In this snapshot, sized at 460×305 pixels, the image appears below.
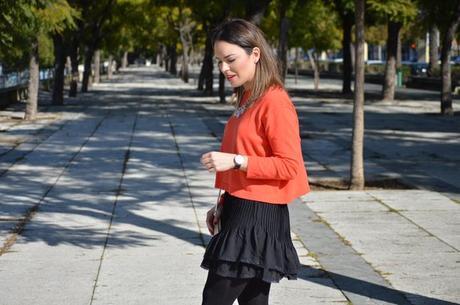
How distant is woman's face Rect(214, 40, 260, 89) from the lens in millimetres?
3736

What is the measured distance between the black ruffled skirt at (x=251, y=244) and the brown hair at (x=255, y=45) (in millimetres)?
477

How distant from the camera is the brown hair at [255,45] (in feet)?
12.2

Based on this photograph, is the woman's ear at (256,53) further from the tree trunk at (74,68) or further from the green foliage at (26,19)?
the tree trunk at (74,68)

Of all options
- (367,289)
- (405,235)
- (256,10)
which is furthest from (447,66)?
(367,289)

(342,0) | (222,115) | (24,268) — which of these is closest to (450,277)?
(24,268)

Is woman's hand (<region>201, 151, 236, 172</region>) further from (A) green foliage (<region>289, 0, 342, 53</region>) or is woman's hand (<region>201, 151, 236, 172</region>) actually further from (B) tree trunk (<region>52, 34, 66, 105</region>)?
(A) green foliage (<region>289, 0, 342, 53</region>)

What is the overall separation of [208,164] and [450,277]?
12.9 feet

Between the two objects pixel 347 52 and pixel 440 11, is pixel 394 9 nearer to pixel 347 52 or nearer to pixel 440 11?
pixel 440 11

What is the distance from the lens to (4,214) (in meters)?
10.0

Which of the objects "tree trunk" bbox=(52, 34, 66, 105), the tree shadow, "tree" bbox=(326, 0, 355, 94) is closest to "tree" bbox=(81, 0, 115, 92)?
"tree trunk" bbox=(52, 34, 66, 105)

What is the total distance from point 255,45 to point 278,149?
441 millimetres

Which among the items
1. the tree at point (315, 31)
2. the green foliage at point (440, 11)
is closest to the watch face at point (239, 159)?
the green foliage at point (440, 11)

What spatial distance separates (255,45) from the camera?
12.3ft

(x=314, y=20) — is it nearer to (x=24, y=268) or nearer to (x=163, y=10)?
(x=163, y=10)
